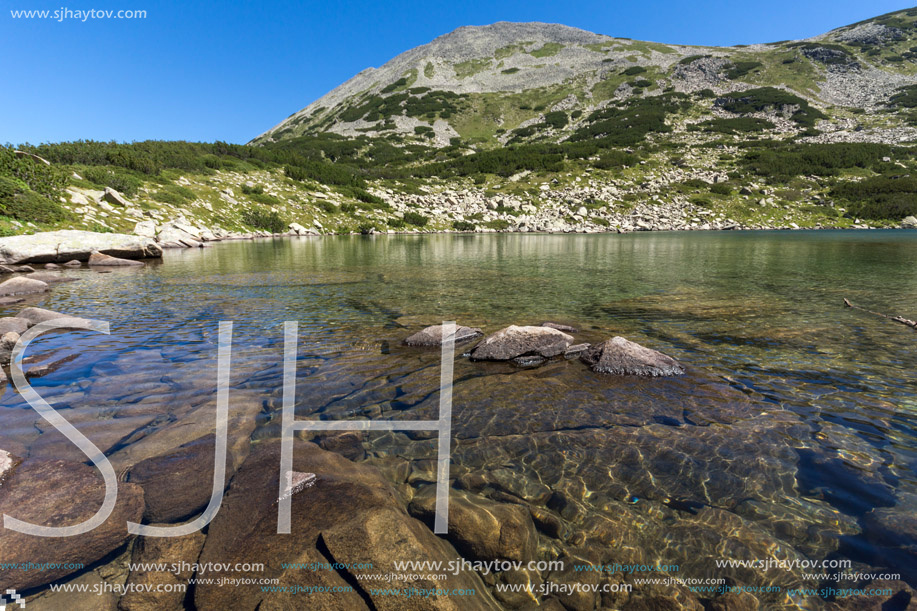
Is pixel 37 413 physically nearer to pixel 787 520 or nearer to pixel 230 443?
pixel 230 443

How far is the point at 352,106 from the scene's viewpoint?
577 ft

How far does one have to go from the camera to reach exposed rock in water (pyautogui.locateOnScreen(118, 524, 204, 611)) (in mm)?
3162

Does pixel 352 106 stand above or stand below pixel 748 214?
above

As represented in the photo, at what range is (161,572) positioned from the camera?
3416mm

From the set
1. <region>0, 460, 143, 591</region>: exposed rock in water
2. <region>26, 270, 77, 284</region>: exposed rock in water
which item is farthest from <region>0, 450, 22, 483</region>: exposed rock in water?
<region>26, 270, 77, 284</region>: exposed rock in water

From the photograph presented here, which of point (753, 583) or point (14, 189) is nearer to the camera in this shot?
point (753, 583)

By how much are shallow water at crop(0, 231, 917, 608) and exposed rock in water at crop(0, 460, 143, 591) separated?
1.78ft

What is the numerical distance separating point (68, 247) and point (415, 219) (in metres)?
55.7

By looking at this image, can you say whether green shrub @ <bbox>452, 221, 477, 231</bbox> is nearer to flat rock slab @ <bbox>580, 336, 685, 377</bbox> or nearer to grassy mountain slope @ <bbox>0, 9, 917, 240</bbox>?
grassy mountain slope @ <bbox>0, 9, 917, 240</bbox>

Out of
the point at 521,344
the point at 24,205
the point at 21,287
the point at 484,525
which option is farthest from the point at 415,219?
the point at 484,525

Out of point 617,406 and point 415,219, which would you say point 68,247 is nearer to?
point 617,406

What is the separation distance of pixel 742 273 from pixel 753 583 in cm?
2564

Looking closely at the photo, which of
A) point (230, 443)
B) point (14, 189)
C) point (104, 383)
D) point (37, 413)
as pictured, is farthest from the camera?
point (14, 189)

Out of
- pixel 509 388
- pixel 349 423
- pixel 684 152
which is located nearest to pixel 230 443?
pixel 349 423
